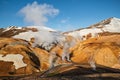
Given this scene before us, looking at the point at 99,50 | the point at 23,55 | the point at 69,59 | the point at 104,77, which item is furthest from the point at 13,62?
the point at 104,77

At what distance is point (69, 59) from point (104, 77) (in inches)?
1559

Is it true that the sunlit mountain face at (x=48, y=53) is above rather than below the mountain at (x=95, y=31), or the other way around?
below

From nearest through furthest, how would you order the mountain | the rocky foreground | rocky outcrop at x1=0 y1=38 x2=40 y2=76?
rocky outcrop at x1=0 y1=38 x2=40 y2=76 < the rocky foreground < the mountain

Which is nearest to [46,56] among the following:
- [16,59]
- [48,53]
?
[48,53]

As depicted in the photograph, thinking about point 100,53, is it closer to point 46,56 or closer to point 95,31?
point 46,56

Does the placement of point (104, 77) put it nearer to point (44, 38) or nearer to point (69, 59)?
point (69, 59)

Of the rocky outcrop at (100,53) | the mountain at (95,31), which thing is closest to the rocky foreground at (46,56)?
the rocky outcrop at (100,53)

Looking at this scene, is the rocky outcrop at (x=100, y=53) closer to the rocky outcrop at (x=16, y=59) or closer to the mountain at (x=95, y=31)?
the rocky outcrop at (x=16, y=59)

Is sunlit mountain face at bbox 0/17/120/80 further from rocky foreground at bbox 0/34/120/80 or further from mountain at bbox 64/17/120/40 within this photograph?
mountain at bbox 64/17/120/40

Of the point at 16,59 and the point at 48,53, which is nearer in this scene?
the point at 16,59

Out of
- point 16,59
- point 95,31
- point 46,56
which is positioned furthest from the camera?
point 95,31

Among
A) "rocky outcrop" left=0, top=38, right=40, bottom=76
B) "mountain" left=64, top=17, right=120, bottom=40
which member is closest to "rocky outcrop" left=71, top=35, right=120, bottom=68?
"rocky outcrop" left=0, top=38, right=40, bottom=76

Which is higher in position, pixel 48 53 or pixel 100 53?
pixel 48 53

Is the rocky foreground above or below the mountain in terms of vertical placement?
below
